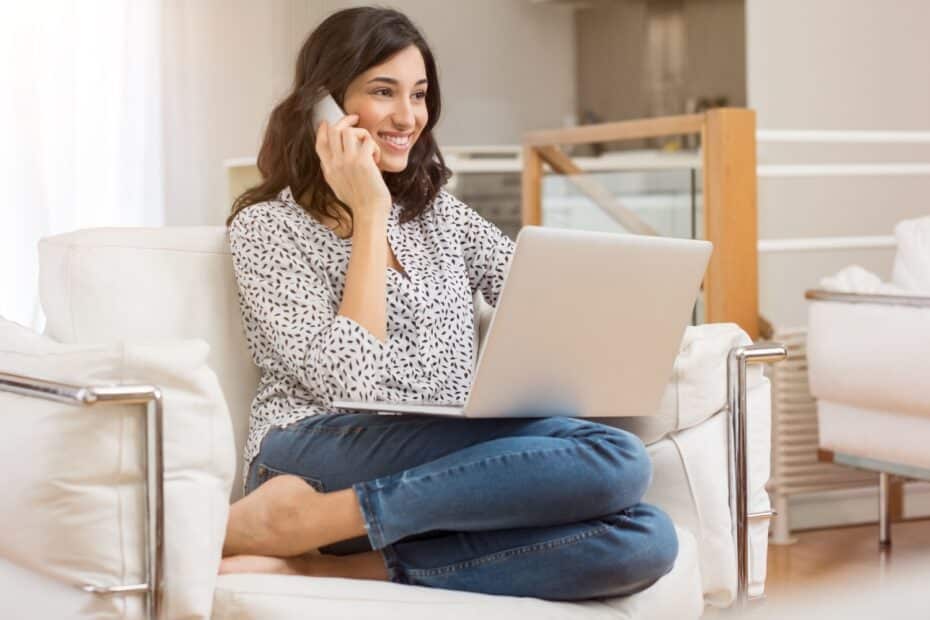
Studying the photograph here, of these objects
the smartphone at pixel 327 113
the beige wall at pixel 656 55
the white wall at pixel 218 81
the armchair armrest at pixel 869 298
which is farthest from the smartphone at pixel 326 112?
the beige wall at pixel 656 55

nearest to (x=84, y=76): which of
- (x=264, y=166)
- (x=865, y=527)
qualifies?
(x=264, y=166)

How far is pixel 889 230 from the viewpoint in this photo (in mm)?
5445

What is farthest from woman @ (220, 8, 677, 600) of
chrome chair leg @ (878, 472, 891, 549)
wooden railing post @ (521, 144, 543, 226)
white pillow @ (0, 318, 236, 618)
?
wooden railing post @ (521, 144, 543, 226)

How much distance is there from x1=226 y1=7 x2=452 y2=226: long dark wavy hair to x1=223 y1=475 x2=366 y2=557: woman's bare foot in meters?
0.52

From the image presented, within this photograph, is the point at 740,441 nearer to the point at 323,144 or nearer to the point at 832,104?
the point at 323,144

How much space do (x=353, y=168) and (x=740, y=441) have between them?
28.8 inches

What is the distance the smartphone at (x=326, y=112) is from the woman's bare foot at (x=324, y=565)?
27.9 inches

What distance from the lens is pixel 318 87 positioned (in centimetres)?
212

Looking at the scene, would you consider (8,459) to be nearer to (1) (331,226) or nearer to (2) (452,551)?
(2) (452,551)

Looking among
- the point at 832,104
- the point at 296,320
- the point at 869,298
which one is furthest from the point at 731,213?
the point at 832,104

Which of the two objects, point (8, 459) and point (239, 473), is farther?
point (239, 473)

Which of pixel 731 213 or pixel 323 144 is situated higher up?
pixel 323 144

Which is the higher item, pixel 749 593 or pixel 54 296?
pixel 54 296

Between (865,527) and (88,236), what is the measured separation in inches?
102
